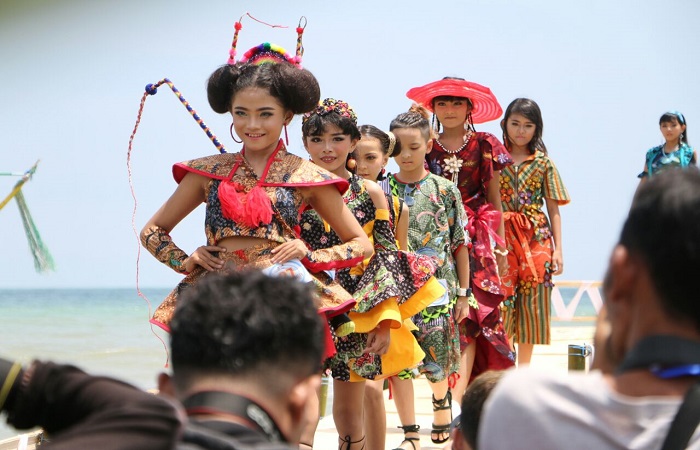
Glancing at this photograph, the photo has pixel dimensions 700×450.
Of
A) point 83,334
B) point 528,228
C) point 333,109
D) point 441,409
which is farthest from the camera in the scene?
point 83,334

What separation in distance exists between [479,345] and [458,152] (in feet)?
3.98

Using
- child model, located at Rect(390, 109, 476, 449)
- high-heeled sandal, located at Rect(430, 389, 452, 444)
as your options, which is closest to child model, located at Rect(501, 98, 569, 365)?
child model, located at Rect(390, 109, 476, 449)

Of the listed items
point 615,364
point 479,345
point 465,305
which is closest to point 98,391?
point 615,364

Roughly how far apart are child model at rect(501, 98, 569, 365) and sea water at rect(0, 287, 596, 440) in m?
2.44

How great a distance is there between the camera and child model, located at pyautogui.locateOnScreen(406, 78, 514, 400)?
22.5 feet

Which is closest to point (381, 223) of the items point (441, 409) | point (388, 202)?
point (388, 202)

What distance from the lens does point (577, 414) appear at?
5.65 feet

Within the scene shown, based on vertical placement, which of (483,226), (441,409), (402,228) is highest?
(402,228)

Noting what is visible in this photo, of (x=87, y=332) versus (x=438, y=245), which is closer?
(x=438, y=245)

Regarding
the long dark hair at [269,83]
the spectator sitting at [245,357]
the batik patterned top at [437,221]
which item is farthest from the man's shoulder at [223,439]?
the batik patterned top at [437,221]

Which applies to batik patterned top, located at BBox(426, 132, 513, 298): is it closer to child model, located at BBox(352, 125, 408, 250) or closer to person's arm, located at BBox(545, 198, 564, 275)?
child model, located at BBox(352, 125, 408, 250)

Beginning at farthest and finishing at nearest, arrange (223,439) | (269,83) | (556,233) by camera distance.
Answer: (556,233)
(269,83)
(223,439)

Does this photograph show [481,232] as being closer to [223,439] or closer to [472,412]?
[472,412]

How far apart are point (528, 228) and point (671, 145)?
94.8 inches
